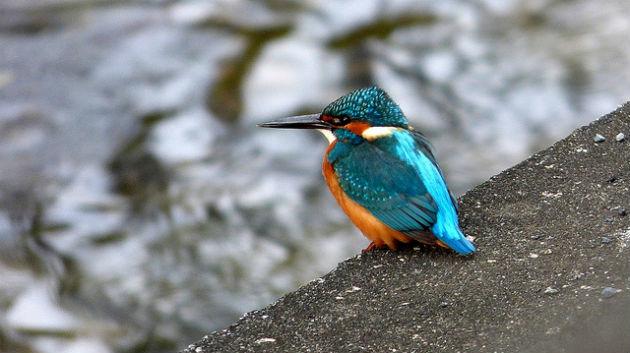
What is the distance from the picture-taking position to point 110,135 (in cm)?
658

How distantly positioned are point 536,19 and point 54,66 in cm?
368

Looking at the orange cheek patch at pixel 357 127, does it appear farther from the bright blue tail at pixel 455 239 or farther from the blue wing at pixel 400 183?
the bright blue tail at pixel 455 239

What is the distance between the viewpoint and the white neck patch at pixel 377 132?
9.62 feet

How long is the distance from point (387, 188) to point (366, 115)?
0.26m

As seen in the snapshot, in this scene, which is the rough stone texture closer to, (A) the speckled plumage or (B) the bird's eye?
(A) the speckled plumage

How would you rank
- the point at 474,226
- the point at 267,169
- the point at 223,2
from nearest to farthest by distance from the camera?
the point at 474,226, the point at 267,169, the point at 223,2

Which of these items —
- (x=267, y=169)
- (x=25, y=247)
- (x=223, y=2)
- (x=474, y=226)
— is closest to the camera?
(x=474, y=226)

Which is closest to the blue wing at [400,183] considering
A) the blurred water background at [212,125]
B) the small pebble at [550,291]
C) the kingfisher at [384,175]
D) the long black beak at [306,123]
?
the kingfisher at [384,175]

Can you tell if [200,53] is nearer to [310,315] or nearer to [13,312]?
[13,312]

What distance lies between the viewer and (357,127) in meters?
2.98

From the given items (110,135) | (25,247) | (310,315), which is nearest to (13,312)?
(25,247)

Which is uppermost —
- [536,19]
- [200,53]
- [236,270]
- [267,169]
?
[200,53]

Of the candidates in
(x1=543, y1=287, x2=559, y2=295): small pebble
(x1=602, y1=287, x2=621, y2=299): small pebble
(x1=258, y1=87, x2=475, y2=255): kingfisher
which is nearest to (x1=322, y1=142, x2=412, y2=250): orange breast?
(x1=258, y1=87, x2=475, y2=255): kingfisher

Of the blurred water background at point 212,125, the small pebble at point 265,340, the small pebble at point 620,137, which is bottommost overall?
the small pebble at point 265,340
